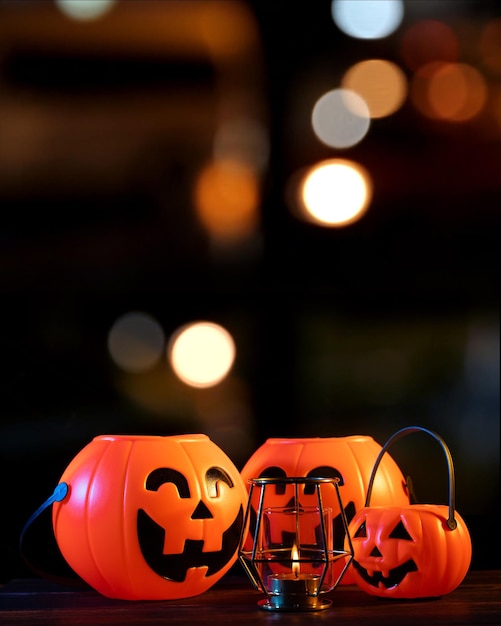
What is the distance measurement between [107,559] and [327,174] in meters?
0.73

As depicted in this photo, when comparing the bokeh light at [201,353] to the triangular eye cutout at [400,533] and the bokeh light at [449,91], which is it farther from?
the bokeh light at [449,91]

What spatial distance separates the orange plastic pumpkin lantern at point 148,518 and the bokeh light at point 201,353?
0.81ft

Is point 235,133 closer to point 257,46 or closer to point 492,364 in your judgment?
point 257,46

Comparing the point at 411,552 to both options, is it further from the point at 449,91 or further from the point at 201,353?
the point at 449,91

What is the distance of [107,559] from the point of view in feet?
3.68

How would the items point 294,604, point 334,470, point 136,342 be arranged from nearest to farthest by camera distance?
point 294,604 → point 334,470 → point 136,342

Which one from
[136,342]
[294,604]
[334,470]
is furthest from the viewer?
[136,342]

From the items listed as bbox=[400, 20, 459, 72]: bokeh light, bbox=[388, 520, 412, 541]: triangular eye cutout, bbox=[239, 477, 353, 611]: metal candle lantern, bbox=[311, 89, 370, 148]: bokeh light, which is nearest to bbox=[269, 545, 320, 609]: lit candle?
bbox=[239, 477, 353, 611]: metal candle lantern

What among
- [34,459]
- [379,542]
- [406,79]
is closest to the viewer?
[379,542]

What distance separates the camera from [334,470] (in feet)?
4.11

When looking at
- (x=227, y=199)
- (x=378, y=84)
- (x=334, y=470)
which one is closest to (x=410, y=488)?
(x=334, y=470)

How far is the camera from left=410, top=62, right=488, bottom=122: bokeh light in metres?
1.49

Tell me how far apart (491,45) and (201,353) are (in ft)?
2.43

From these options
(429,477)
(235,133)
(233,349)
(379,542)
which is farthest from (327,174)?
(379,542)
